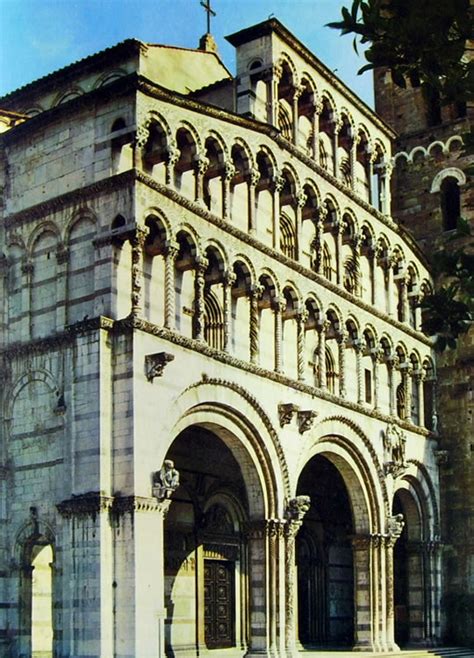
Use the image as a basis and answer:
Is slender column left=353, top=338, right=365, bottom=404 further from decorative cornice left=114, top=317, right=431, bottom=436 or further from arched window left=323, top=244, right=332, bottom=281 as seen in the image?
arched window left=323, top=244, right=332, bottom=281

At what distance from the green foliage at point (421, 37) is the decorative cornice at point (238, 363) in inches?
479

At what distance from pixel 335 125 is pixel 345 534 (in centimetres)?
1096

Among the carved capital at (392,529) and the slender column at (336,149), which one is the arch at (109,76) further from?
the carved capital at (392,529)

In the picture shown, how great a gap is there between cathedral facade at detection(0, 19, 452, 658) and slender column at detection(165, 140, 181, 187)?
0.60 feet

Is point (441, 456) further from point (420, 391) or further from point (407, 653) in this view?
point (407, 653)

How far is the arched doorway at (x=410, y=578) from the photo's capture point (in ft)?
101

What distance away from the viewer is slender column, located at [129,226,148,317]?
20797 mm

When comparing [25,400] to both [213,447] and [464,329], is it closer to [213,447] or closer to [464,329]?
[213,447]

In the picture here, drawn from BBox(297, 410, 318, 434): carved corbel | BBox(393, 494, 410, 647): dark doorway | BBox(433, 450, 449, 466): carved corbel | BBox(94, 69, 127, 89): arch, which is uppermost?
BBox(94, 69, 127, 89): arch

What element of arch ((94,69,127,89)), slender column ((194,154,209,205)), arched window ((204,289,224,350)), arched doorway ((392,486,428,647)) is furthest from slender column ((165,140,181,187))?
arched doorway ((392,486,428,647))

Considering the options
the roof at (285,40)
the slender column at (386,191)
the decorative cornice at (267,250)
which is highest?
the roof at (285,40)

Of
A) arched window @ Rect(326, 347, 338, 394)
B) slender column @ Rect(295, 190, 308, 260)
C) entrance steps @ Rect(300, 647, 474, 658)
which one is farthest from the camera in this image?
arched window @ Rect(326, 347, 338, 394)

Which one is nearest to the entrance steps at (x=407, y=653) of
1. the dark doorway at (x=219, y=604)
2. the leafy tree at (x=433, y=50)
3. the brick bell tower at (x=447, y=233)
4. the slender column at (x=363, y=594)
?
the slender column at (x=363, y=594)

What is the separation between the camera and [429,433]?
105 ft
